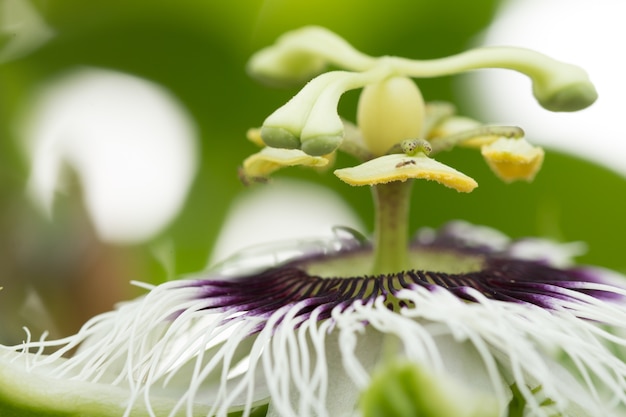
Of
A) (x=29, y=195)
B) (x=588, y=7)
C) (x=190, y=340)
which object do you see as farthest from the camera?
(x=588, y=7)

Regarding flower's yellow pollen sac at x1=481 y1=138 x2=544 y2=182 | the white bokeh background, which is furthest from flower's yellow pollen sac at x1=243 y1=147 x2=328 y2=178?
the white bokeh background

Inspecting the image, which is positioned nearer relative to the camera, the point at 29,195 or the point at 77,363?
the point at 77,363

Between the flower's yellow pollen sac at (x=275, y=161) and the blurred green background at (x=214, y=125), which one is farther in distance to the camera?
the blurred green background at (x=214, y=125)

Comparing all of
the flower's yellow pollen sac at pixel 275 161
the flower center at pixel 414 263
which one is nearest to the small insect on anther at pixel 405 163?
the flower's yellow pollen sac at pixel 275 161

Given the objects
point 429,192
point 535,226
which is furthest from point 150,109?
point 535,226

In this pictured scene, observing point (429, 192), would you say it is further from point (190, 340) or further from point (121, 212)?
point (190, 340)

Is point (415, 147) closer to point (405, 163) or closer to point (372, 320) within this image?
point (405, 163)

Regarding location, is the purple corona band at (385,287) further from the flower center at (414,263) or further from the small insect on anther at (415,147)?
the small insect on anther at (415,147)
